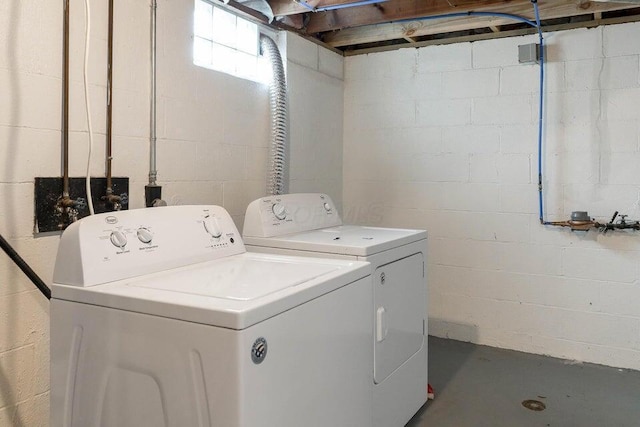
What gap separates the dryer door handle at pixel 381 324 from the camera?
1.92 metres

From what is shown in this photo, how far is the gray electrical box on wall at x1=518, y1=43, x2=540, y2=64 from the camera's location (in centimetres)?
296

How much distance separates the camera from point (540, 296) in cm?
306

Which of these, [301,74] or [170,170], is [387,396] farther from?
[301,74]

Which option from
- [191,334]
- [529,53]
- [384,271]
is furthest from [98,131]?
[529,53]

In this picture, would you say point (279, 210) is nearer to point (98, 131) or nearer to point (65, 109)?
point (98, 131)

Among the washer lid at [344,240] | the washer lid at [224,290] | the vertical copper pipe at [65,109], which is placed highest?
the vertical copper pipe at [65,109]

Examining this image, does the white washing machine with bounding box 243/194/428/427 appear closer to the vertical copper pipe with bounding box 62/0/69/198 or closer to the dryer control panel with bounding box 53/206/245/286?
the dryer control panel with bounding box 53/206/245/286

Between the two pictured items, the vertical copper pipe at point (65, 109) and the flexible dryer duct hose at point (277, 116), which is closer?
the vertical copper pipe at point (65, 109)

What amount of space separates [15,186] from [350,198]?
2.34 m

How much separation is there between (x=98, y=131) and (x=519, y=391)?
2.33m

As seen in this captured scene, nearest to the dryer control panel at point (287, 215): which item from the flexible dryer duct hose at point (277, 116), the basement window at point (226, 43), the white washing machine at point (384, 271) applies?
the white washing machine at point (384, 271)

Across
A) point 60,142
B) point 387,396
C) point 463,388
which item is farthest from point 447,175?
point 60,142

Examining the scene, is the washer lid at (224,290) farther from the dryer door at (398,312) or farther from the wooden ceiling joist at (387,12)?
the wooden ceiling joist at (387,12)

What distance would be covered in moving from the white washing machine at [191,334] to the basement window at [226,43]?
41.3 inches
